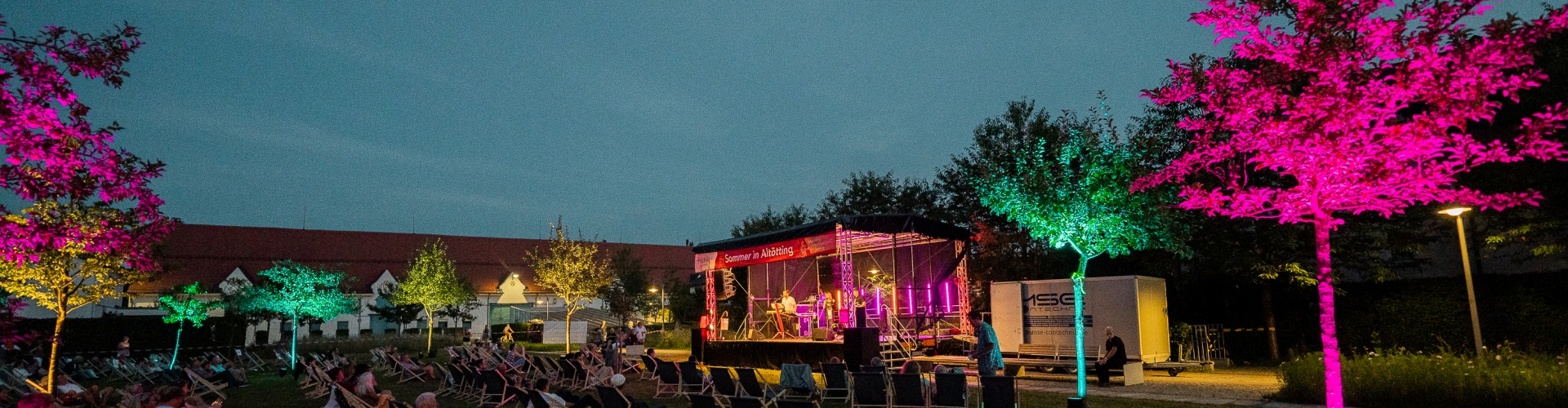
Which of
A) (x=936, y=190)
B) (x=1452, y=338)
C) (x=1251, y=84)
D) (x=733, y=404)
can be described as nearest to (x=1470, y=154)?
(x=1251, y=84)

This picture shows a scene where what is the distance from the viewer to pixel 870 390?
964cm

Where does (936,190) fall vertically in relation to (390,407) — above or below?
above

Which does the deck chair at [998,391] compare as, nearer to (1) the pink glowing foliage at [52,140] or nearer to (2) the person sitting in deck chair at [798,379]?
(2) the person sitting in deck chair at [798,379]

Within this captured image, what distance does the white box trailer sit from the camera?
1496 cm

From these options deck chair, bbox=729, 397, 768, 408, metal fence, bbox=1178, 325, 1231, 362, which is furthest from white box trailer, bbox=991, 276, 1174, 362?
deck chair, bbox=729, 397, 768, 408

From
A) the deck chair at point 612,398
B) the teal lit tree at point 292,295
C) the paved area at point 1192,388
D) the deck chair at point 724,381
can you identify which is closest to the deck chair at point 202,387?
the teal lit tree at point 292,295

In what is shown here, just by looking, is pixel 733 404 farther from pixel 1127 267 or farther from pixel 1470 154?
pixel 1127 267

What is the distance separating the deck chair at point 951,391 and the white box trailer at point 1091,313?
644 centimetres

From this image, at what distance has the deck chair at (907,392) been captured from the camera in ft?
30.5

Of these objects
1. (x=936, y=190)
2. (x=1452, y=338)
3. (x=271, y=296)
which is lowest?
(x=1452, y=338)

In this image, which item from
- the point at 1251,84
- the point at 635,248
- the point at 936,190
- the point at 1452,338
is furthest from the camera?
the point at 635,248

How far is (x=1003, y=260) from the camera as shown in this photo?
870 inches

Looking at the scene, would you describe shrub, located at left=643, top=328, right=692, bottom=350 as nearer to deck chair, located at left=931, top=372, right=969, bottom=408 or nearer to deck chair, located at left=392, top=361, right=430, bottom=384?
deck chair, located at left=392, top=361, right=430, bottom=384

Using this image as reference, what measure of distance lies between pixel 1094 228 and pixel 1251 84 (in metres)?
4.73
